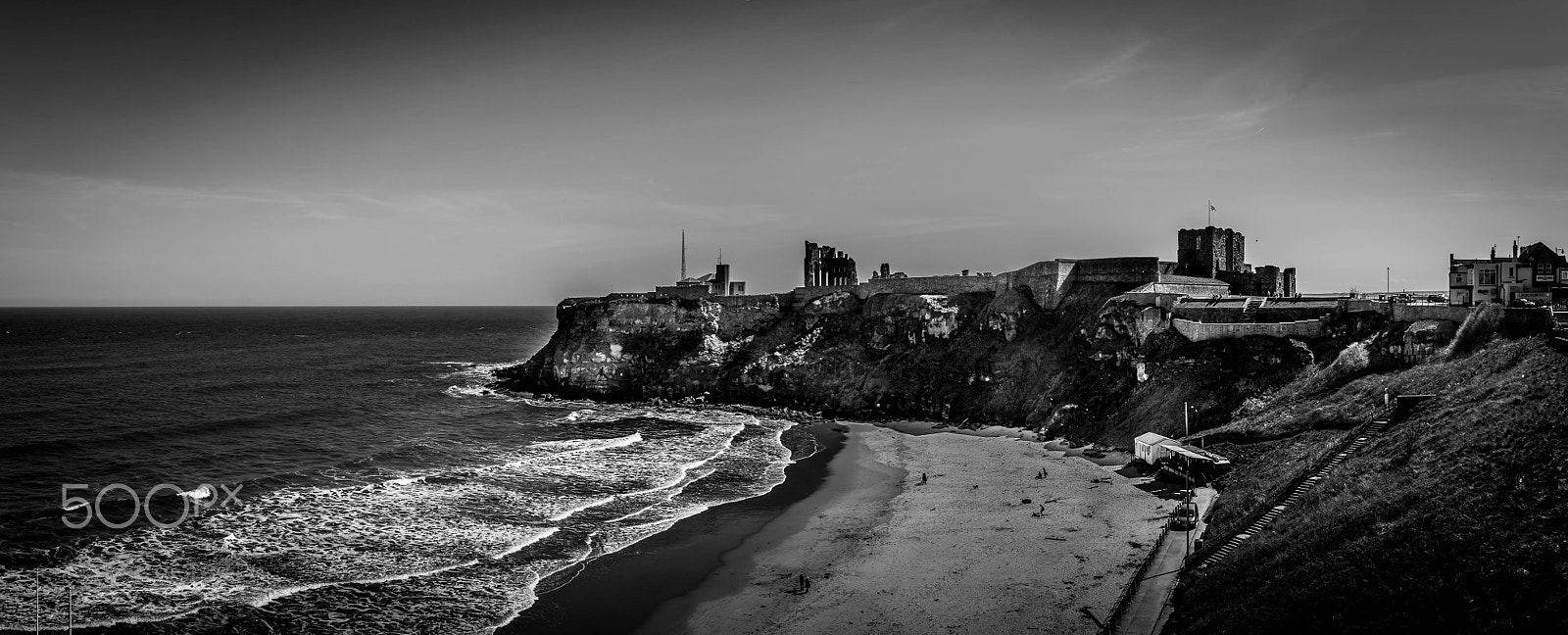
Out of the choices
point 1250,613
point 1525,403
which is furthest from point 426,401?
point 1525,403

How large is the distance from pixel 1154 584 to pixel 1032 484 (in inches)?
625

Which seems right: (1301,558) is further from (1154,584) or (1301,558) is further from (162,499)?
(162,499)

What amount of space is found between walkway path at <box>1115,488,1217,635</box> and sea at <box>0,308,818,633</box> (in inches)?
771

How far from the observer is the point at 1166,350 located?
54906 mm

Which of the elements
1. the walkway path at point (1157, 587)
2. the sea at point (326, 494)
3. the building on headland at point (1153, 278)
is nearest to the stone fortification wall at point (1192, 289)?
the building on headland at point (1153, 278)

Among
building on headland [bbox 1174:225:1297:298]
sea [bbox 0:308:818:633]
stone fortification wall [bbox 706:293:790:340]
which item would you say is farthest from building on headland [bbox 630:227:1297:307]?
sea [bbox 0:308:818:633]

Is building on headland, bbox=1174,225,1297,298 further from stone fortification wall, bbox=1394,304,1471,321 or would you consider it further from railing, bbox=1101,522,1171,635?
railing, bbox=1101,522,1171,635

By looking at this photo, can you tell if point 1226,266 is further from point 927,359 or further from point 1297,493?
point 1297,493

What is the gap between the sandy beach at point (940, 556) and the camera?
26.8 meters

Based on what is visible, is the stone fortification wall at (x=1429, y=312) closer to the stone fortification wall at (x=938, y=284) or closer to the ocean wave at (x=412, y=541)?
the stone fortification wall at (x=938, y=284)

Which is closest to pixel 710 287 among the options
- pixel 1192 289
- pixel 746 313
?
pixel 746 313

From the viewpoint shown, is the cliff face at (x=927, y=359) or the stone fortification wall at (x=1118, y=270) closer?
the cliff face at (x=927, y=359)

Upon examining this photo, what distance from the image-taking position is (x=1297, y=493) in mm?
28188

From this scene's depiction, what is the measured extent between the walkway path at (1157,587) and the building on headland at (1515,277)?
4259cm
